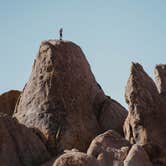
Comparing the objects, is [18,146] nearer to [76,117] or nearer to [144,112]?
[144,112]

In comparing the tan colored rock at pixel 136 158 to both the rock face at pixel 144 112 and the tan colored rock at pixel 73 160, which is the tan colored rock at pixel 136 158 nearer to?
the tan colored rock at pixel 73 160

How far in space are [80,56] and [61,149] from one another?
6459 millimetres

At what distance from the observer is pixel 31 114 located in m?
27.5

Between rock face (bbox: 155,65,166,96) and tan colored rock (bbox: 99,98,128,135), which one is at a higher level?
rock face (bbox: 155,65,166,96)

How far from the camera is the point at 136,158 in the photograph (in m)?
19.8

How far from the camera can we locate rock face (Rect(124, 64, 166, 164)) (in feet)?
78.9

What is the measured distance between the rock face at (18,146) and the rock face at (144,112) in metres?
4.23

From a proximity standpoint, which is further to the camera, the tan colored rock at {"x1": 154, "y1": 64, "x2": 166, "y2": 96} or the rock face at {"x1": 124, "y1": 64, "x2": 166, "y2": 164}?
the tan colored rock at {"x1": 154, "y1": 64, "x2": 166, "y2": 96}

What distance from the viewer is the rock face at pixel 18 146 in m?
21.2

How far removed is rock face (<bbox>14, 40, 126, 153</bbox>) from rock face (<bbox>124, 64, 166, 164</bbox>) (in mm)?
2706

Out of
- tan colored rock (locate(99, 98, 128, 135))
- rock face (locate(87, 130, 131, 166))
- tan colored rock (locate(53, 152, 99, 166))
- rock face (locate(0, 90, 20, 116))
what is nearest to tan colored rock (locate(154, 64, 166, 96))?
tan colored rock (locate(99, 98, 128, 135))

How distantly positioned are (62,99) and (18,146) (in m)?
6.40

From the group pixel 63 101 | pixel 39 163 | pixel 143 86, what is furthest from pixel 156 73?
pixel 39 163

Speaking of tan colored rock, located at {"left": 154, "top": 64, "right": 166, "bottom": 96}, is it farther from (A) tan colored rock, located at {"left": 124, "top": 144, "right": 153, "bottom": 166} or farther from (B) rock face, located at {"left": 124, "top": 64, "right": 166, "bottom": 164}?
(A) tan colored rock, located at {"left": 124, "top": 144, "right": 153, "bottom": 166}
